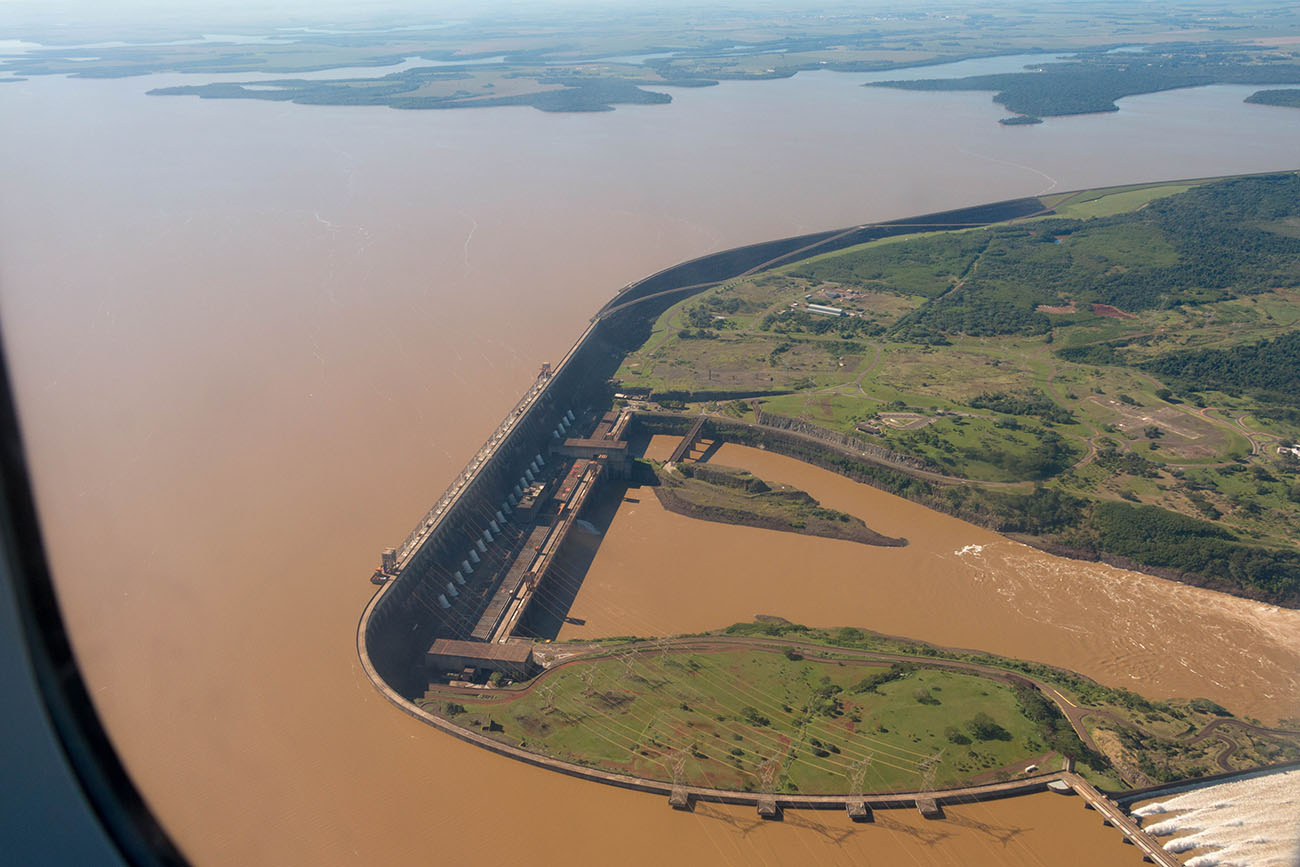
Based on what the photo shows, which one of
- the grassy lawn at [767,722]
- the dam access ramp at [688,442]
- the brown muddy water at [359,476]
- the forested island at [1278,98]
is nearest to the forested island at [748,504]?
the brown muddy water at [359,476]

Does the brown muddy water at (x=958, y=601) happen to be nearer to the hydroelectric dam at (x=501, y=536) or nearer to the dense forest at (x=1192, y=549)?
the dense forest at (x=1192, y=549)

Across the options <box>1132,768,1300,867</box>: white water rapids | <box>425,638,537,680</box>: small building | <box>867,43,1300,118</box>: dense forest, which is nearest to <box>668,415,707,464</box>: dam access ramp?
<box>425,638,537,680</box>: small building

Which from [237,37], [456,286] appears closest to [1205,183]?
[456,286]

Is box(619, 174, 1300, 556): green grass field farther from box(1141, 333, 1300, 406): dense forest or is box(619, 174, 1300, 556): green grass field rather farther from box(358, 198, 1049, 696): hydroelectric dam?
box(358, 198, 1049, 696): hydroelectric dam

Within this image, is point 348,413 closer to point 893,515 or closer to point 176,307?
point 176,307

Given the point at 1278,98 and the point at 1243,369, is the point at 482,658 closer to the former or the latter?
the point at 1243,369
